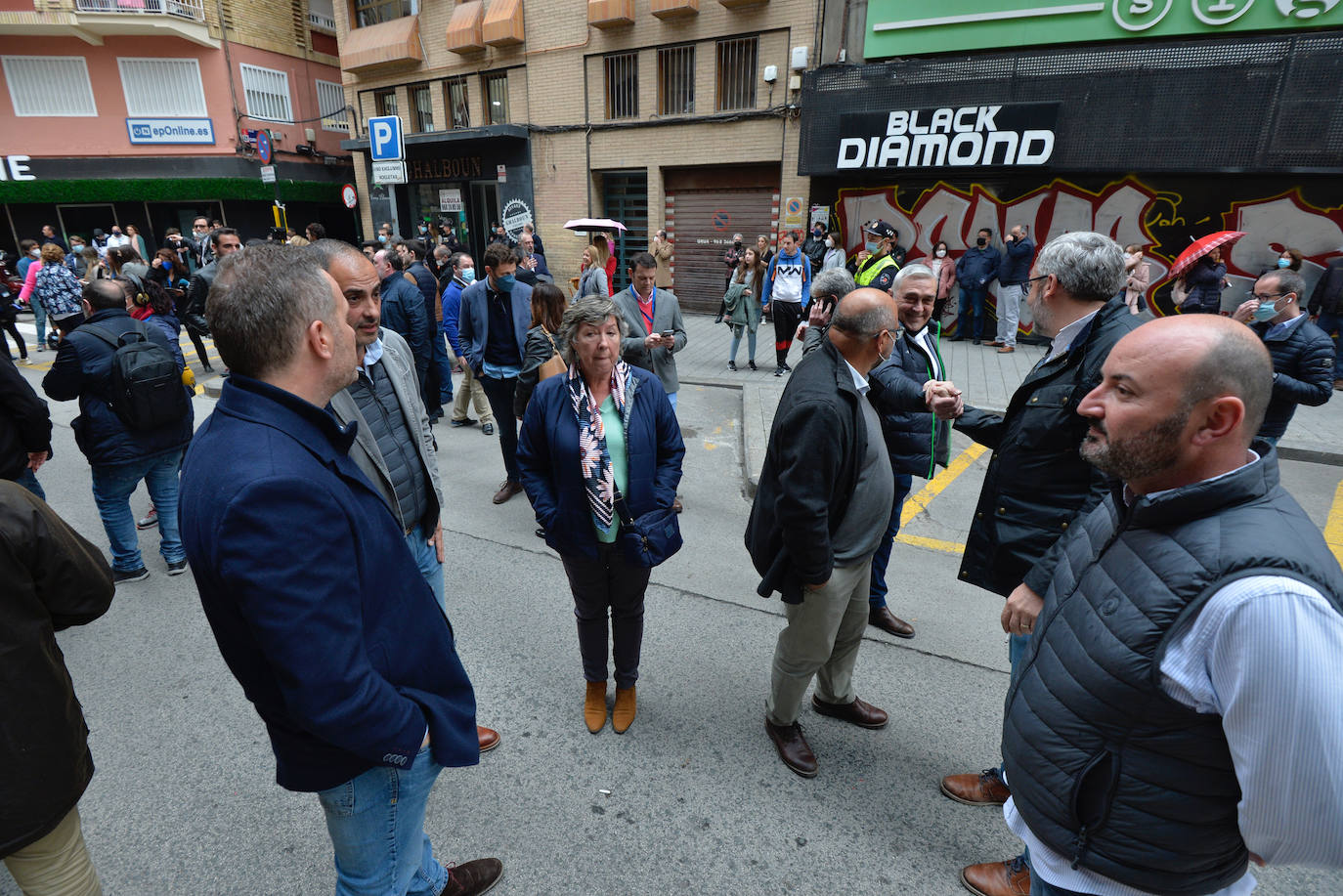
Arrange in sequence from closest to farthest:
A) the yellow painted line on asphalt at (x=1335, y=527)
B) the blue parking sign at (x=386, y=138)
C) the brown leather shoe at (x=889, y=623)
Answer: the brown leather shoe at (x=889, y=623)
the yellow painted line on asphalt at (x=1335, y=527)
the blue parking sign at (x=386, y=138)

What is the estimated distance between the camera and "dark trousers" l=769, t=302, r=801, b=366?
9688 millimetres

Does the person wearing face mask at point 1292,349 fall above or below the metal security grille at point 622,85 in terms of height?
below

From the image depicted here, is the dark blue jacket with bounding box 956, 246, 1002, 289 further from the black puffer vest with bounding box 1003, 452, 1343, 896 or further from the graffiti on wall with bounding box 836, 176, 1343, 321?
the black puffer vest with bounding box 1003, 452, 1343, 896

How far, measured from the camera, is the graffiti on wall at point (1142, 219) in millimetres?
9672

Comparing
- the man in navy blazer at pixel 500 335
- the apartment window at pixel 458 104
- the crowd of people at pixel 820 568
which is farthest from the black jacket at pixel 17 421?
the apartment window at pixel 458 104

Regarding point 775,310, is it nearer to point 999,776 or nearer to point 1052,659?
point 999,776

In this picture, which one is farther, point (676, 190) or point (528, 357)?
point (676, 190)

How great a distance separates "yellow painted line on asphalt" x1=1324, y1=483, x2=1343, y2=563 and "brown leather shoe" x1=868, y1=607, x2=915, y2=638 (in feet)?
11.1

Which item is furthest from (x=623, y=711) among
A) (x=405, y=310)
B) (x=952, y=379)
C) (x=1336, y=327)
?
(x=1336, y=327)

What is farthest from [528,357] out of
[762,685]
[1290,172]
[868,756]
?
[1290,172]

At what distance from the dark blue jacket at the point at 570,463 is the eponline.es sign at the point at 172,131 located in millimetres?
24153

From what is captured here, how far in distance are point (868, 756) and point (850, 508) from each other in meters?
1.20

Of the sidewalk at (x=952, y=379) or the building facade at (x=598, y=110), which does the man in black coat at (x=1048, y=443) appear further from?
the building facade at (x=598, y=110)

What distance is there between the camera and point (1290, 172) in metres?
9.14
